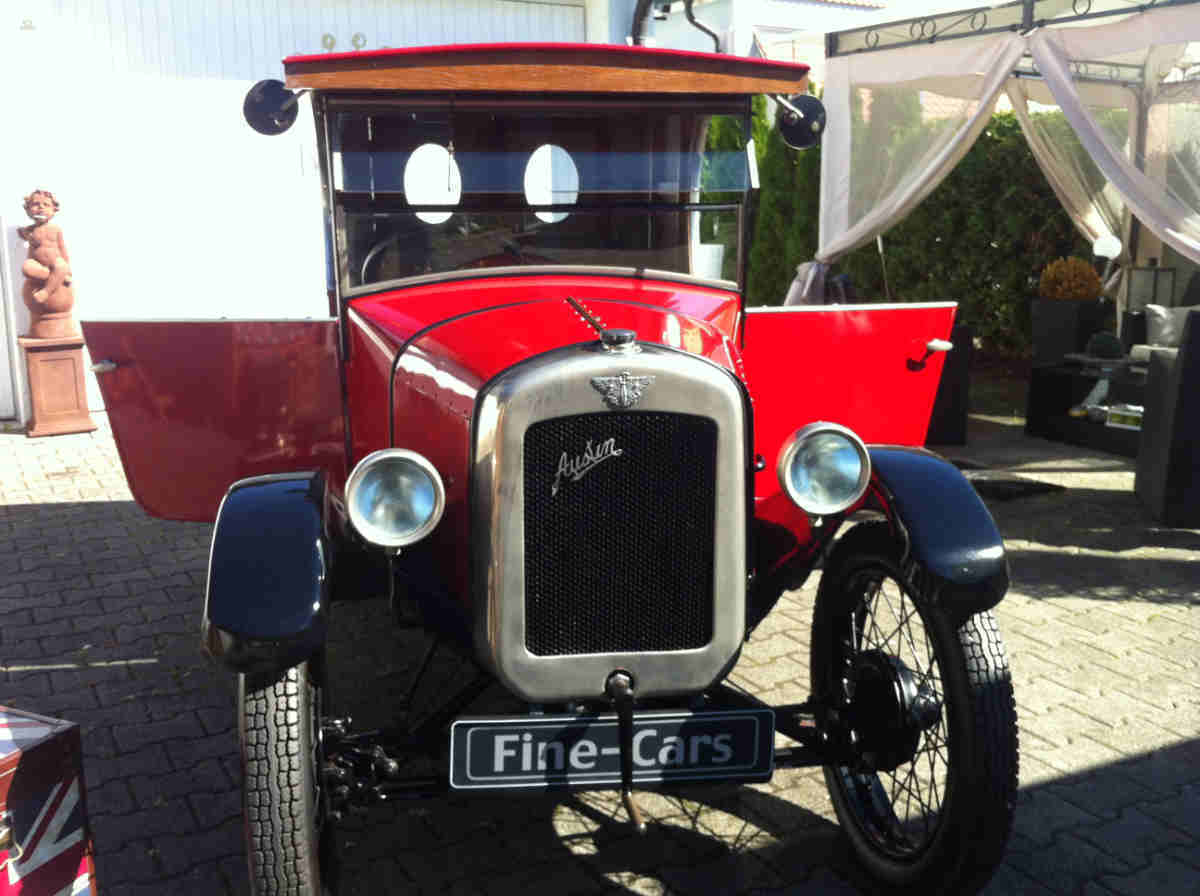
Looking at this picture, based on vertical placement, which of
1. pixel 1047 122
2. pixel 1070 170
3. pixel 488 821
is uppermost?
pixel 1047 122

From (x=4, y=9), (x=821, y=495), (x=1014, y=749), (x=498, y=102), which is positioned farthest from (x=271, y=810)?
(x=4, y=9)

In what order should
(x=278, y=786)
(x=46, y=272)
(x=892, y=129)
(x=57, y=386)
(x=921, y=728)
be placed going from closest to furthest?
(x=278, y=786)
(x=921, y=728)
(x=46, y=272)
(x=892, y=129)
(x=57, y=386)

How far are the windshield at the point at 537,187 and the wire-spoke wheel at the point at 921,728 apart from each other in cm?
115

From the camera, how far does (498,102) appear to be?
10.8ft

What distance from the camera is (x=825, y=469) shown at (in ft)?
8.80

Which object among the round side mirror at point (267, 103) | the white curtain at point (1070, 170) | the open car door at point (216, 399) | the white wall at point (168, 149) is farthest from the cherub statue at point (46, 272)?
the white curtain at point (1070, 170)

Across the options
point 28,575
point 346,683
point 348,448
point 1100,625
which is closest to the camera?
point 348,448

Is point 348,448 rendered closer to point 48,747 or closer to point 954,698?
point 48,747

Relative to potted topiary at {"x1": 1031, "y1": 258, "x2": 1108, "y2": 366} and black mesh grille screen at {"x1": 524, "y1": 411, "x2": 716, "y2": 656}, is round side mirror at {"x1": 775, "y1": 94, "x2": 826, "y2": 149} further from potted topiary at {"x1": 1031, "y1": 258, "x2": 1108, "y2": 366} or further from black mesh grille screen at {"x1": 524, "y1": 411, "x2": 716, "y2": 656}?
potted topiary at {"x1": 1031, "y1": 258, "x2": 1108, "y2": 366}

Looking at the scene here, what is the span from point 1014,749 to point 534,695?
1.06 meters

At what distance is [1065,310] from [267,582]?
25.0 feet

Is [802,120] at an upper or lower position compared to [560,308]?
upper

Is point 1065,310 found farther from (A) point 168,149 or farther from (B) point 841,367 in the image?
(A) point 168,149

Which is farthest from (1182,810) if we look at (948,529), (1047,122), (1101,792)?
(1047,122)
